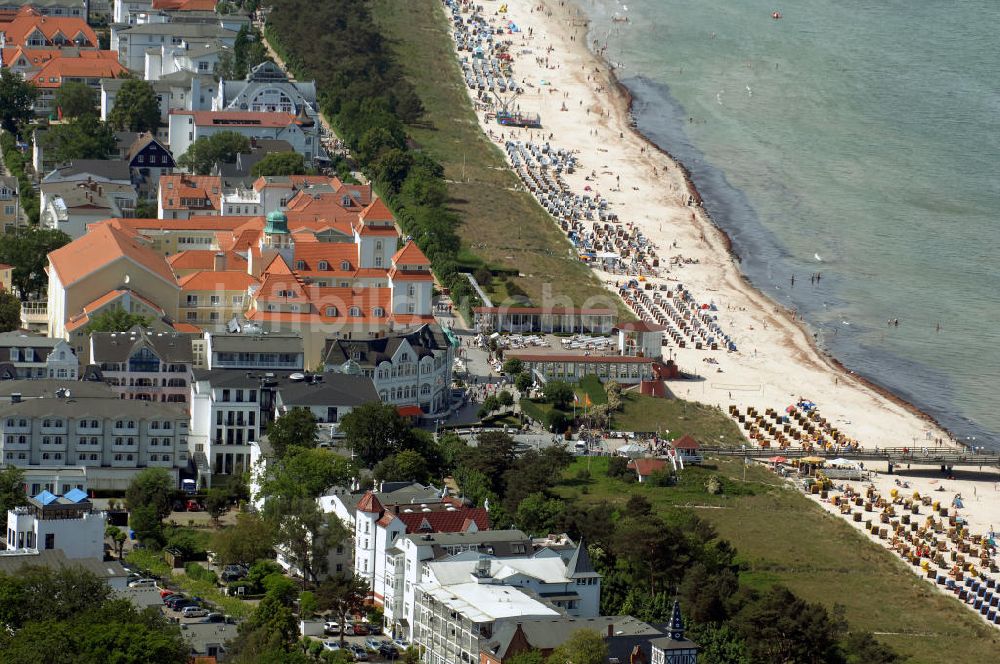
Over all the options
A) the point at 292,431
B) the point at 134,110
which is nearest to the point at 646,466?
the point at 292,431

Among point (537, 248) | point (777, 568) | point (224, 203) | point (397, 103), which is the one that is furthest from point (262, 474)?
point (397, 103)

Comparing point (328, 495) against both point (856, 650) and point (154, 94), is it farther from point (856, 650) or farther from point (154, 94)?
point (154, 94)

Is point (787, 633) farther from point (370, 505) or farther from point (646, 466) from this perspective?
point (646, 466)

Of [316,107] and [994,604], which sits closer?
[994,604]

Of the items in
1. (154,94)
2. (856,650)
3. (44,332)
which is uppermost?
(154,94)

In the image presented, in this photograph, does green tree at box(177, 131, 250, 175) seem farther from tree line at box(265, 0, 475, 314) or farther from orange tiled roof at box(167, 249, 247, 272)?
orange tiled roof at box(167, 249, 247, 272)

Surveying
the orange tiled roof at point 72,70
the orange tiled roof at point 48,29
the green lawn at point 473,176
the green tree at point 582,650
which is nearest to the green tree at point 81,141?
the orange tiled roof at point 72,70

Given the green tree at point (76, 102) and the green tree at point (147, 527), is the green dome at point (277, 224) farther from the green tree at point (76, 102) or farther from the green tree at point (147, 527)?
the green tree at point (76, 102)
